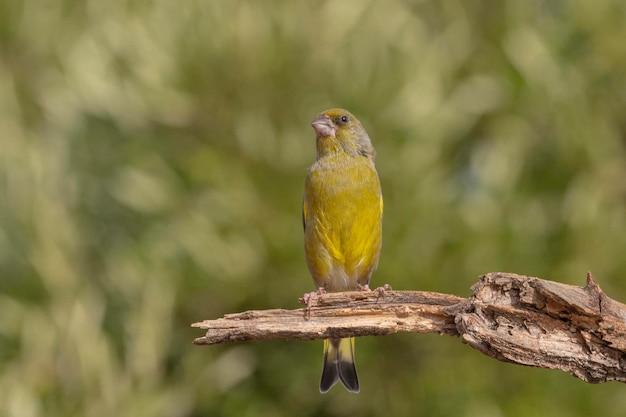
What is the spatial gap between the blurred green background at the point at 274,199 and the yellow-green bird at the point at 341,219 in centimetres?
248

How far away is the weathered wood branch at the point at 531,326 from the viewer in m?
3.02

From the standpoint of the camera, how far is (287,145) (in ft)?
24.6

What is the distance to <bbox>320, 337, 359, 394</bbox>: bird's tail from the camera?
4.79 meters

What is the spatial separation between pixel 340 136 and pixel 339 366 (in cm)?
130

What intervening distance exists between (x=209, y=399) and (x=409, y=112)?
10.2ft

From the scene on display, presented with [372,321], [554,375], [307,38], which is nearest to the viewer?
[372,321]

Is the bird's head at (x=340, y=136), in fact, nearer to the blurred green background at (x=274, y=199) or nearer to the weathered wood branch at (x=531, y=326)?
the weathered wood branch at (x=531, y=326)

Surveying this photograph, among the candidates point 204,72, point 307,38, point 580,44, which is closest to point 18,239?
point 204,72

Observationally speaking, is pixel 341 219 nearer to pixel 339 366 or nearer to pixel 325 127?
pixel 325 127

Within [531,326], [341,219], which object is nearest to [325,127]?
[341,219]

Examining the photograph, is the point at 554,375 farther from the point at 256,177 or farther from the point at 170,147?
the point at 170,147

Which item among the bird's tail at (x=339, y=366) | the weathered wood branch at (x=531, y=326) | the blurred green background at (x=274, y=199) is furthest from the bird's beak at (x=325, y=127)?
the blurred green background at (x=274, y=199)

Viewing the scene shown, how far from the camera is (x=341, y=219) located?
4645 mm

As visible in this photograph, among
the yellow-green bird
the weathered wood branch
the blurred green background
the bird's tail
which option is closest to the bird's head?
the yellow-green bird
